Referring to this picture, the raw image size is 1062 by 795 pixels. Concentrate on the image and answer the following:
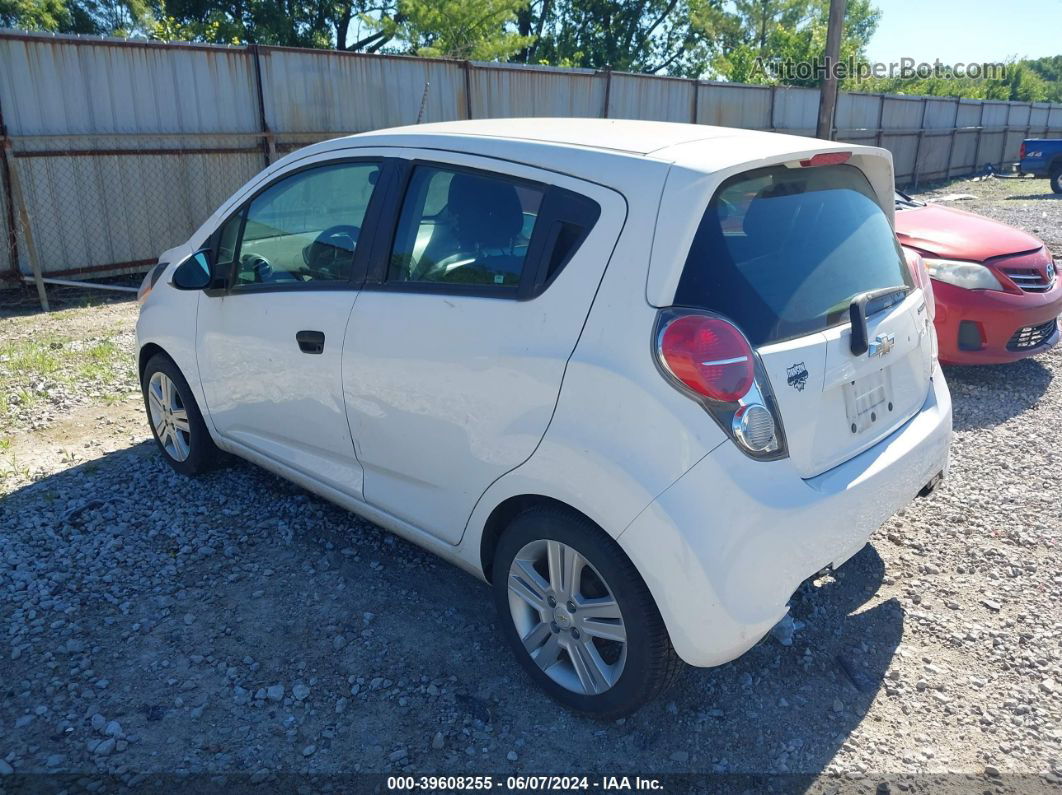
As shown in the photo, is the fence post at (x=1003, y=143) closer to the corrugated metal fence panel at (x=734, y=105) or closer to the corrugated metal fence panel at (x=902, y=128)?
the corrugated metal fence panel at (x=902, y=128)

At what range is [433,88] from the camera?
11766 millimetres

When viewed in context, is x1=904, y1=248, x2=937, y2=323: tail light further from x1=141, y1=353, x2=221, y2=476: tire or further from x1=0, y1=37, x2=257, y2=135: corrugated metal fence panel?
x1=0, y1=37, x2=257, y2=135: corrugated metal fence panel

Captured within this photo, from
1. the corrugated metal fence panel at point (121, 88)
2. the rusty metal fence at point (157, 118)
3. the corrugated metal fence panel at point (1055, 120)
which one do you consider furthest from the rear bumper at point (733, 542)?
the corrugated metal fence panel at point (1055, 120)

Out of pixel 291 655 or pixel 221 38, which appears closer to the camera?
pixel 291 655

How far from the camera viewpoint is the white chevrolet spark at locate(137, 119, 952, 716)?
2383mm

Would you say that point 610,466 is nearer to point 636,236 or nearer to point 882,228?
point 636,236

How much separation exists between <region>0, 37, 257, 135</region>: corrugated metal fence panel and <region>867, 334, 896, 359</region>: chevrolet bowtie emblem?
29.0ft

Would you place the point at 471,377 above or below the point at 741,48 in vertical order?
below

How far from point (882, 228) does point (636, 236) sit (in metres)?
1.25

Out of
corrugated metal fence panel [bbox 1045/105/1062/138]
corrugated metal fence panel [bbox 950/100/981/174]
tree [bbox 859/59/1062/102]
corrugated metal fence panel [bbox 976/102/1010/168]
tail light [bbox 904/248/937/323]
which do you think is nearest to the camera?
tail light [bbox 904/248/937/323]

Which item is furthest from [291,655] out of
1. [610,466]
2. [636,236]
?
[636,236]

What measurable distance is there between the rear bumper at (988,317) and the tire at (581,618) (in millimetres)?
4143

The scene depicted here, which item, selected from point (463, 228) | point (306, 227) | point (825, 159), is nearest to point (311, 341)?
point (306, 227)

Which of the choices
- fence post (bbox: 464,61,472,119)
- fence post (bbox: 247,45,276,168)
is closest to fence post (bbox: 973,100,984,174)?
fence post (bbox: 464,61,472,119)
